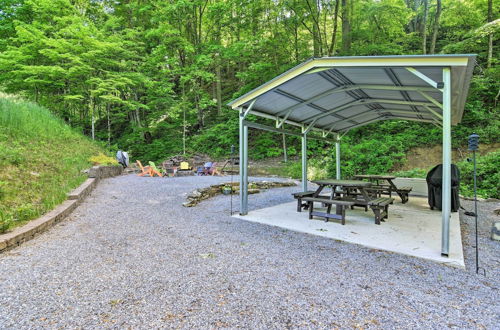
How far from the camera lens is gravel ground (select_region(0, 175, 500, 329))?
6.09ft

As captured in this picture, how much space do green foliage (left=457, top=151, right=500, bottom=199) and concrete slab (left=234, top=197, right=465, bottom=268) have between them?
3.16 meters

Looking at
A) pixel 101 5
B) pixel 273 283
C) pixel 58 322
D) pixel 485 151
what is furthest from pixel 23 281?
pixel 101 5

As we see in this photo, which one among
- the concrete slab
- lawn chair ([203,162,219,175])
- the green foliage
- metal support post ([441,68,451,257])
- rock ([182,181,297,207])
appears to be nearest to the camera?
metal support post ([441,68,451,257])

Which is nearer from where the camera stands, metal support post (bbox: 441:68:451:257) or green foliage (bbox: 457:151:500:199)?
metal support post (bbox: 441:68:451:257)

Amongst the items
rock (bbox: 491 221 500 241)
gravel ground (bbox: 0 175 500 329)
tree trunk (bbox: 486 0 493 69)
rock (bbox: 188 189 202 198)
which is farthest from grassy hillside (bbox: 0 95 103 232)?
tree trunk (bbox: 486 0 493 69)

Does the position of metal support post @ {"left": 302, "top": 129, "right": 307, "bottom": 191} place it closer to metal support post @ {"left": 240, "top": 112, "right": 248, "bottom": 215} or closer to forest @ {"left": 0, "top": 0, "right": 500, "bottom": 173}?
metal support post @ {"left": 240, "top": 112, "right": 248, "bottom": 215}

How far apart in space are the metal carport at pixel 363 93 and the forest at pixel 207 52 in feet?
15.6

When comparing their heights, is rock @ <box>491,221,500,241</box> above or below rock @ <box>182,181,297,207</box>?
below

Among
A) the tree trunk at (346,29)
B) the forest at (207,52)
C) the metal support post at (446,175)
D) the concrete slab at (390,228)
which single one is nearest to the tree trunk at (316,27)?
the forest at (207,52)

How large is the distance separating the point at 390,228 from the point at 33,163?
24.9 ft

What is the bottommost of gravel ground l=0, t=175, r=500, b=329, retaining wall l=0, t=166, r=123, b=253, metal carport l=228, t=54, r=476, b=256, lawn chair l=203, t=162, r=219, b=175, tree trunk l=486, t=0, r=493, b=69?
gravel ground l=0, t=175, r=500, b=329

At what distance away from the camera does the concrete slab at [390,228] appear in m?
3.28

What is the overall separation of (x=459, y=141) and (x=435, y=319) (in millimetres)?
11114

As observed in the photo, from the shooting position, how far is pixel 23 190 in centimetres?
456
